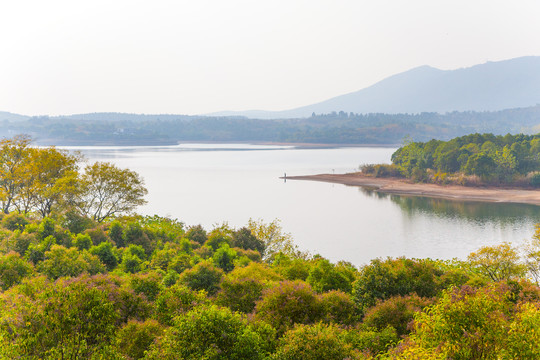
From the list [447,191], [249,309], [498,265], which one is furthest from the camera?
[447,191]

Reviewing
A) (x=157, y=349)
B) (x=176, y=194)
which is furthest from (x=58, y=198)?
(x=176, y=194)

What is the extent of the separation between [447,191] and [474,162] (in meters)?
8.55

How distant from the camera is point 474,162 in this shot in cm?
8675

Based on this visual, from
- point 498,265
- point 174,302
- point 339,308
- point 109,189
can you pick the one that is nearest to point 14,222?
point 109,189

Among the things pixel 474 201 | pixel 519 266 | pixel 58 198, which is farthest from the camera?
pixel 474 201

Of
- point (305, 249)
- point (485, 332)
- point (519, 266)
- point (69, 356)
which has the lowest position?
point (305, 249)

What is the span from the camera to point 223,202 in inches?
2987

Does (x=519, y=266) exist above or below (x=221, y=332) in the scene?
below

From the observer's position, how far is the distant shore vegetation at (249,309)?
35.1 ft

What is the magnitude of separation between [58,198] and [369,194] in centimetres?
5717

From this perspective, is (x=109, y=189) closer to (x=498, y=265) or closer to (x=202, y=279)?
(x=202, y=279)

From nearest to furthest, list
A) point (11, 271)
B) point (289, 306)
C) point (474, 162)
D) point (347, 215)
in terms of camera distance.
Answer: point (289, 306) → point (11, 271) → point (347, 215) → point (474, 162)

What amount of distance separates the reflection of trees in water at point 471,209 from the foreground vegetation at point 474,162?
14.2 m

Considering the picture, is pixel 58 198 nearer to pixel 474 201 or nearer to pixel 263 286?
pixel 263 286
